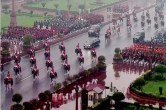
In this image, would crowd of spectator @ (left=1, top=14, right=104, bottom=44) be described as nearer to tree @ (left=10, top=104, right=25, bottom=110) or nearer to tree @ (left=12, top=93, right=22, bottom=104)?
tree @ (left=12, top=93, right=22, bottom=104)

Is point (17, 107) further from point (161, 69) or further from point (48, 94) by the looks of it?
point (161, 69)

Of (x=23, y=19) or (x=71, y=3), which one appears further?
(x=71, y=3)

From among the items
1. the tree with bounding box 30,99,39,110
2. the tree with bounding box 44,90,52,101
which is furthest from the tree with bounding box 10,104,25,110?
the tree with bounding box 44,90,52,101

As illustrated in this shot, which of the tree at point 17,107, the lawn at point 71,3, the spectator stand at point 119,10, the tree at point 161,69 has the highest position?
the lawn at point 71,3

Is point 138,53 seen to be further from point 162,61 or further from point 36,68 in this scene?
point 36,68

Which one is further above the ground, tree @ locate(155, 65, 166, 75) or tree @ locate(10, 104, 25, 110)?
tree @ locate(155, 65, 166, 75)

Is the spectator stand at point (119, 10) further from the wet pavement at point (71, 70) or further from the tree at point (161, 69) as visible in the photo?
the tree at point (161, 69)

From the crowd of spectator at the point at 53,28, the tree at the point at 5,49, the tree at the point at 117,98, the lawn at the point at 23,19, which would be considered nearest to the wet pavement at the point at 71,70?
the tree at the point at 5,49

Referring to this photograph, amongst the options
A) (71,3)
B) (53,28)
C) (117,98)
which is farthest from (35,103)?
(71,3)

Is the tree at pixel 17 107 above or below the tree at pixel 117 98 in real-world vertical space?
below

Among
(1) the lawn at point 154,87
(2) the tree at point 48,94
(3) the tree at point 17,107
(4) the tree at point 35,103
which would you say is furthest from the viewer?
(1) the lawn at point 154,87

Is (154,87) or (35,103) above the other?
(154,87)

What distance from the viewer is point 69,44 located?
36000 mm

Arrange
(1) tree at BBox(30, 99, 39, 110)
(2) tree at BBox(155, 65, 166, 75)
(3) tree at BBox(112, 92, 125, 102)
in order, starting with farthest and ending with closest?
1. (2) tree at BBox(155, 65, 166, 75)
2. (3) tree at BBox(112, 92, 125, 102)
3. (1) tree at BBox(30, 99, 39, 110)
